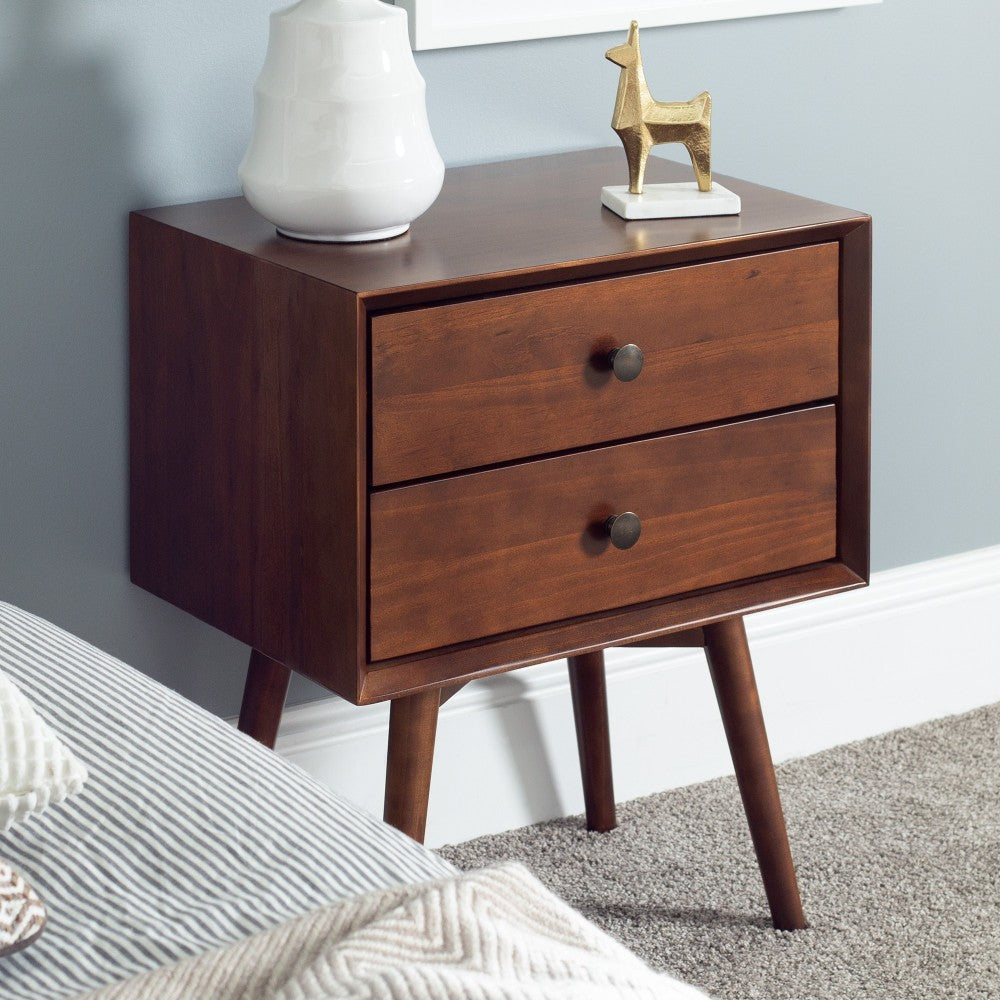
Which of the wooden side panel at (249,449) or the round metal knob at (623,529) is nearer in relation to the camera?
the wooden side panel at (249,449)

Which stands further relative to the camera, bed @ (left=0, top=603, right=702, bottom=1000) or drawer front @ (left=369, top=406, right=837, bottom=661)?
drawer front @ (left=369, top=406, right=837, bottom=661)

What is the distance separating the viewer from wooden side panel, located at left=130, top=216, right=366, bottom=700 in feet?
4.23

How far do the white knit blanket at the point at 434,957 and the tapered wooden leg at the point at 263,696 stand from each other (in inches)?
37.6

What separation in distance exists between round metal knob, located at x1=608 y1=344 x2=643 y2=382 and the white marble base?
6.4 inches

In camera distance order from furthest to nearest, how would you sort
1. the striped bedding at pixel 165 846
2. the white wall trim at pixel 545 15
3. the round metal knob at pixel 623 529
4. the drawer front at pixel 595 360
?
the white wall trim at pixel 545 15, the round metal knob at pixel 623 529, the drawer front at pixel 595 360, the striped bedding at pixel 165 846

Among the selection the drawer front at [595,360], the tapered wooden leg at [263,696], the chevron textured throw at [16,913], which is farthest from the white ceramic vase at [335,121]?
the chevron textured throw at [16,913]

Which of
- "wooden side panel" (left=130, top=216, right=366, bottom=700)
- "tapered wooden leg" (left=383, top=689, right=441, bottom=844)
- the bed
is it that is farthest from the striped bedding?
"tapered wooden leg" (left=383, top=689, right=441, bottom=844)

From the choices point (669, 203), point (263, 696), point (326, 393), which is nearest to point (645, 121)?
point (669, 203)

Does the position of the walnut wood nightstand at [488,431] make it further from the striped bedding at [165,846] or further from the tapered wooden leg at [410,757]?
the striped bedding at [165,846]

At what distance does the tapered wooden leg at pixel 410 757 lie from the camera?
1441mm

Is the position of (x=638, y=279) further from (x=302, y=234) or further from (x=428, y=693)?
(x=428, y=693)

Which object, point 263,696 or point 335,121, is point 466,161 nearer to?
point 335,121

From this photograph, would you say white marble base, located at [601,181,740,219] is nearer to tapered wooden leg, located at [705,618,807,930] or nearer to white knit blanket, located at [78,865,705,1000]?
tapered wooden leg, located at [705,618,807,930]

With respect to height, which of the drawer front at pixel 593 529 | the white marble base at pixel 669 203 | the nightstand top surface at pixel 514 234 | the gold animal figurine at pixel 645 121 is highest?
the gold animal figurine at pixel 645 121
